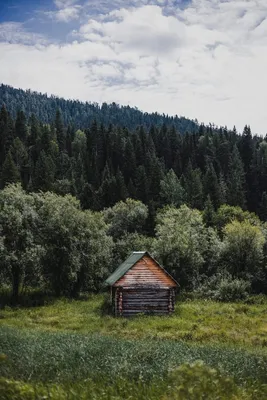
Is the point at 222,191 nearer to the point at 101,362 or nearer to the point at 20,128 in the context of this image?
the point at 20,128

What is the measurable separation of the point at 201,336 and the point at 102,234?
86.7ft

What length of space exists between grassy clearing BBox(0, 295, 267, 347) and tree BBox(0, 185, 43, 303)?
4631 mm

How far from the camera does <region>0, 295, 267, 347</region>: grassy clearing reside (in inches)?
1336

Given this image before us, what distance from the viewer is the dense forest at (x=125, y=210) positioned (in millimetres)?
54156

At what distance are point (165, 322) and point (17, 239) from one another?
1818 cm

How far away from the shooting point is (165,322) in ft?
129

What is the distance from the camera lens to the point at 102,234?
58094mm

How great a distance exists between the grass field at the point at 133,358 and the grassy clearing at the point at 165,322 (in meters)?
0.08

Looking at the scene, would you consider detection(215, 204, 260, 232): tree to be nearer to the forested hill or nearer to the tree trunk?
the forested hill

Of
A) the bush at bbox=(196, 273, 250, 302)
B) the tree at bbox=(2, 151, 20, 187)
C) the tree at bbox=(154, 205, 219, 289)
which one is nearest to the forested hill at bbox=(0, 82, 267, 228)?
the tree at bbox=(2, 151, 20, 187)

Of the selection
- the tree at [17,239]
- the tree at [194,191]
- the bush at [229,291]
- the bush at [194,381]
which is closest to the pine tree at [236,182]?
the tree at [194,191]

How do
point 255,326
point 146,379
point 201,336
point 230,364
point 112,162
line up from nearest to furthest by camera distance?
point 146,379 < point 230,364 < point 201,336 < point 255,326 < point 112,162

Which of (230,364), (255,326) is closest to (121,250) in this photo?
(255,326)

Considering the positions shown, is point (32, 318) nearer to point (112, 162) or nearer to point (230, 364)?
point (230, 364)
